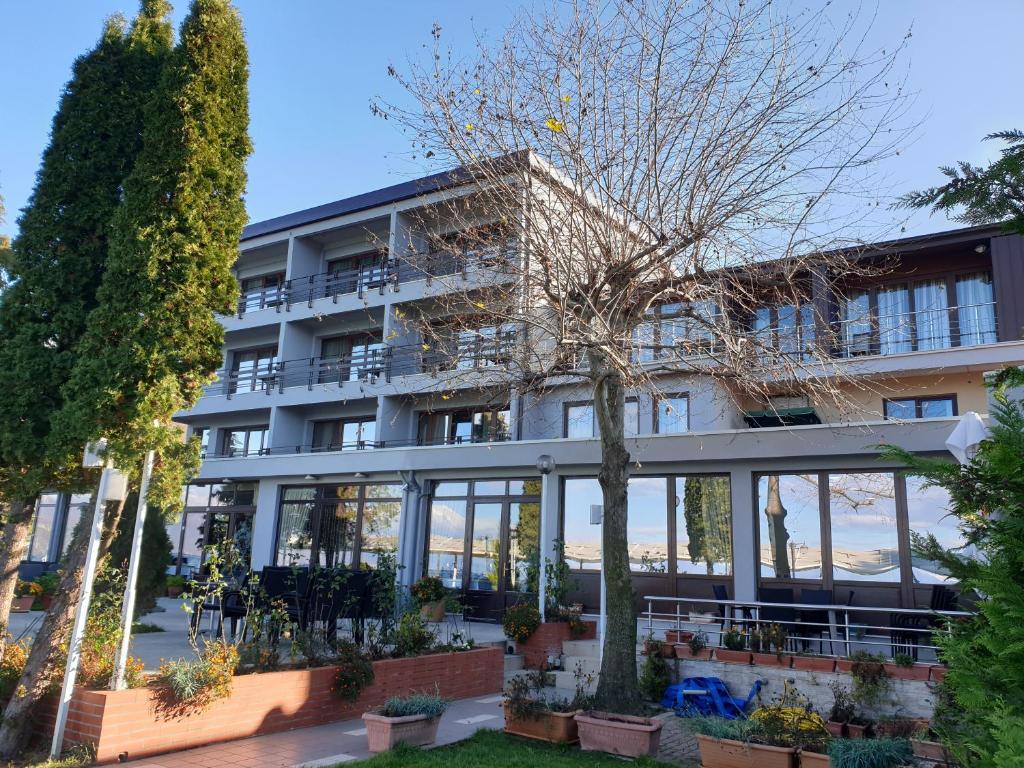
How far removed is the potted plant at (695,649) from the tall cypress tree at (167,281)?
7.54 meters

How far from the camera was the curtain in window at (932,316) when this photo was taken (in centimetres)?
1669

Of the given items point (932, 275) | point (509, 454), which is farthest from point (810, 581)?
point (932, 275)

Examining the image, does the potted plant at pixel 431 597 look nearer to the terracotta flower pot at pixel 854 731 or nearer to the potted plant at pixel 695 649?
the potted plant at pixel 695 649

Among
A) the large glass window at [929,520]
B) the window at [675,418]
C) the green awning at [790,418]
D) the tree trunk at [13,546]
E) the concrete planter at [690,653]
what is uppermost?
the window at [675,418]

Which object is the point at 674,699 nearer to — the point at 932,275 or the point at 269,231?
the point at 932,275

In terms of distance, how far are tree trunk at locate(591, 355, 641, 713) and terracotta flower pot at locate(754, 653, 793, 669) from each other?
267 cm

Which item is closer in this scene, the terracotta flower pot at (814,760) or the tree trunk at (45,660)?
the terracotta flower pot at (814,760)

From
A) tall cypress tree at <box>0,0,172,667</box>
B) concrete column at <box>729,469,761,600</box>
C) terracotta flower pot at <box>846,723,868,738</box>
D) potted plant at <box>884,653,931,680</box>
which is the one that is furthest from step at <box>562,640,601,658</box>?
tall cypress tree at <box>0,0,172,667</box>

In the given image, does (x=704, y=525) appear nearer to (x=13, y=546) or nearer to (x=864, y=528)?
(x=864, y=528)

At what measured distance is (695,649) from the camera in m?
11.2

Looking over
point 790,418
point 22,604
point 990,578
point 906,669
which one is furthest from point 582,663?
point 22,604

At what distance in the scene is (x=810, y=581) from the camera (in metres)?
13.9

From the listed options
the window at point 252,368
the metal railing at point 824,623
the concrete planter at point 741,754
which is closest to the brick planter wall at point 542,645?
the metal railing at point 824,623

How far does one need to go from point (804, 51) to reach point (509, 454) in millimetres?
10450
